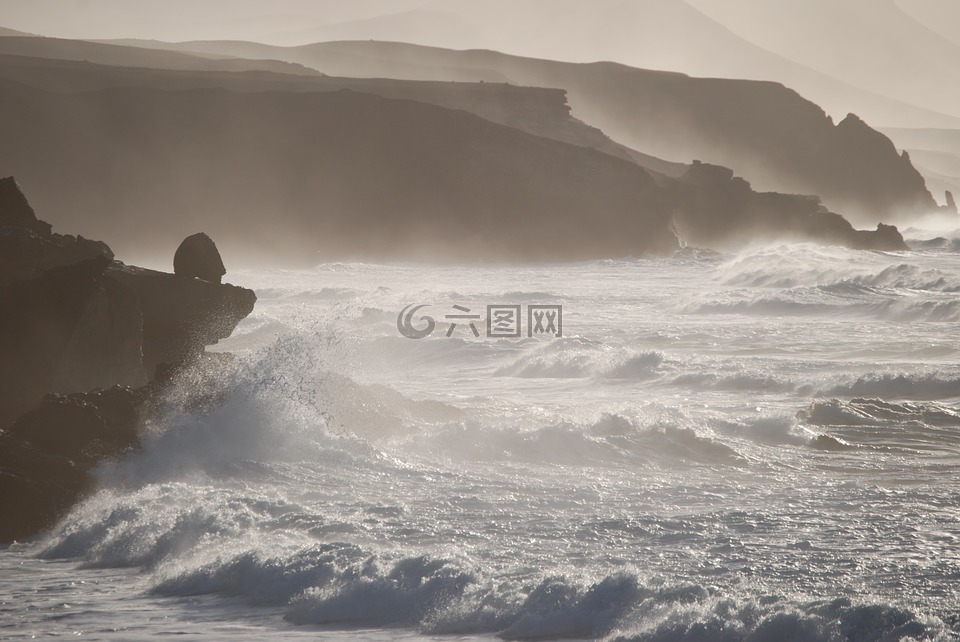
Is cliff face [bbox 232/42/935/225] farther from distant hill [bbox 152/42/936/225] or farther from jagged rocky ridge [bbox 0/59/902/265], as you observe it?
jagged rocky ridge [bbox 0/59/902/265]

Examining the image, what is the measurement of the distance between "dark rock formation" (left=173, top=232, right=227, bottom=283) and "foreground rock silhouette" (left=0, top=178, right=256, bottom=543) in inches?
24.6

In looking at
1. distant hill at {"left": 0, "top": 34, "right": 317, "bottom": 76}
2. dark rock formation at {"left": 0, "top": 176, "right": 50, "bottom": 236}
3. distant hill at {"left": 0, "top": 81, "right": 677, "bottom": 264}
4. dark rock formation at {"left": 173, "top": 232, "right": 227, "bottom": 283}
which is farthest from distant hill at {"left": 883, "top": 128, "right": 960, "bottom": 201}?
dark rock formation at {"left": 0, "top": 176, "right": 50, "bottom": 236}

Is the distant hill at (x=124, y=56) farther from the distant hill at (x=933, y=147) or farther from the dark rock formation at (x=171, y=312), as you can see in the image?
the distant hill at (x=933, y=147)

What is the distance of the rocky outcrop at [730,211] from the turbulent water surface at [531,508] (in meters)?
35.8

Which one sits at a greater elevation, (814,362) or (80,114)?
(80,114)

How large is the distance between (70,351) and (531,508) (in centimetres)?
517

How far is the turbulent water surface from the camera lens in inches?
221

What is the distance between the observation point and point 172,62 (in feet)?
213

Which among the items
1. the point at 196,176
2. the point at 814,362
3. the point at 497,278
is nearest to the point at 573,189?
the point at 497,278

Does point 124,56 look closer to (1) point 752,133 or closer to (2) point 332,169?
(2) point 332,169

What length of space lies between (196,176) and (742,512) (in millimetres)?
43468

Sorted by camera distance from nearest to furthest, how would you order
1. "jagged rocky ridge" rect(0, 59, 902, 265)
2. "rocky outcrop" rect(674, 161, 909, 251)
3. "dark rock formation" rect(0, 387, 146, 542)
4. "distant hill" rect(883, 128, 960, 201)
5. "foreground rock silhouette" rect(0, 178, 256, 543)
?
"dark rock formation" rect(0, 387, 146, 542), "foreground rock silhouette" rect(0, 178, 256, 543), "jagged rocky ridge" rect(0, 59, 902, 265), "rocky outcrop" rect(674, 161, 909, 251), "distant hill" rect(883, 128, 960, 201)

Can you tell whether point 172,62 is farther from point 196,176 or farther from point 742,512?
point 742,512

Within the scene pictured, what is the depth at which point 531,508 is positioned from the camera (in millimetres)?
7613
